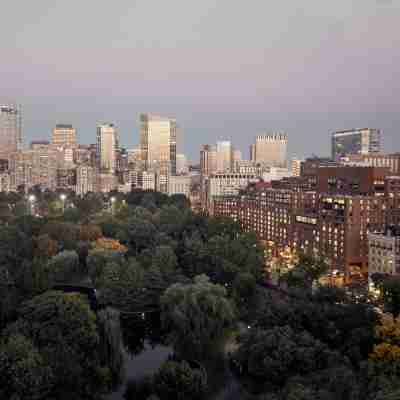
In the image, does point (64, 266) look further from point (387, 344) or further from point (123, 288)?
point (387, 344)

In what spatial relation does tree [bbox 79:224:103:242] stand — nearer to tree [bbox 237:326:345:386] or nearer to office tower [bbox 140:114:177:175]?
tree [bbox 237:326:345:386]

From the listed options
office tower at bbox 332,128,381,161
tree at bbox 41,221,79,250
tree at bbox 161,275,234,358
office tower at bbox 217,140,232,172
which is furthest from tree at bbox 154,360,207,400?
office tower at bbox 217,140,232,172

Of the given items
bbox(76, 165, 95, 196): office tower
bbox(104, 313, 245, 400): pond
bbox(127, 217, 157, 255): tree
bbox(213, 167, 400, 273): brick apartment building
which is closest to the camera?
bbox(104, 313, 245, 400): pond

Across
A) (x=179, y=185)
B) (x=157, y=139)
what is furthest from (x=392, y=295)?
(x=157, y=139)

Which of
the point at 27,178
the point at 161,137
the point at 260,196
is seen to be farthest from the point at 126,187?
the point at 260,196

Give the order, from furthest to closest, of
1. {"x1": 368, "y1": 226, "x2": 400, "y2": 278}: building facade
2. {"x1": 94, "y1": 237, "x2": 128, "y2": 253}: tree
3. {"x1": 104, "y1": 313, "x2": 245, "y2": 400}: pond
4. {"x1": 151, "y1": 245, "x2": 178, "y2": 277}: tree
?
{"x1": 94, "y1": 237, "x2": 128, "y2": 253}: tree < {"x1": 368, "y1": 226, "x2": 400, "y2": 278}: building facade < {"x1": 151, "y1": 245, "x2": 178, "y2": 277}: tree < {"x1": 104, "y1": 313, "x2": 245, "y2": 400}: pond

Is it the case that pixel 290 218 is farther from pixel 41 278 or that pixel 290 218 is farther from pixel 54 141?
pixel 54 141
